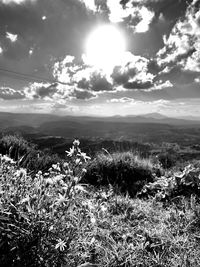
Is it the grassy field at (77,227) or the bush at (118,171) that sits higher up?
the grassy field at (77,227)

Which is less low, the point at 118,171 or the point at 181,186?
the point at 181,186

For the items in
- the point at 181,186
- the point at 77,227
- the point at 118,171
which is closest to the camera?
the point at 77,227

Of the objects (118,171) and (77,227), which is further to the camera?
(118,171)

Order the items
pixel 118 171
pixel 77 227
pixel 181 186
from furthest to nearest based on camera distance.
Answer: pixel 118 171 → pixel 181 186 → pixel 77 227

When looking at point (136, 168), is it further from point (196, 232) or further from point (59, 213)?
point (59, 213)

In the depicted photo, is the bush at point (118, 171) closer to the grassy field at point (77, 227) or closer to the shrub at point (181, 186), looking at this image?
the shrub at point (181, 186)

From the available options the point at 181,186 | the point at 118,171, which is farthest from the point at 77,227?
the point at 118,171

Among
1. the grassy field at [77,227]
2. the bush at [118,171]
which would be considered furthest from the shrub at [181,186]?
the bush at [118,171]

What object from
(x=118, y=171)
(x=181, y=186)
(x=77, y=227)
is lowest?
(x=118, y=171)

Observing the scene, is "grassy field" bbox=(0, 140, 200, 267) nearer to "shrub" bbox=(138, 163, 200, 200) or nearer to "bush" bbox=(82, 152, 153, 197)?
"shrub" bbox=(138, 163, 200, 200)

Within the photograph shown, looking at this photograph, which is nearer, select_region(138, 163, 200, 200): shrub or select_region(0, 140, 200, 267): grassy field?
select_region(0, 140, 200, 267): grassy field

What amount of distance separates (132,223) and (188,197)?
163cm

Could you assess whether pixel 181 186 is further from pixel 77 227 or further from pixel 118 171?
pixel 77 227

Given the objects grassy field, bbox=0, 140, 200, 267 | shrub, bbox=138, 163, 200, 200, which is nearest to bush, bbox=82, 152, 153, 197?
shrub, bbox=138, 163, 200, 200
